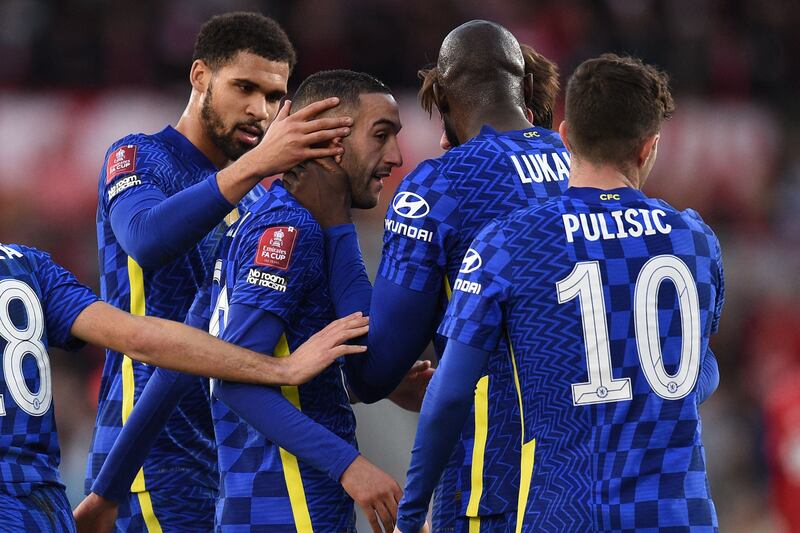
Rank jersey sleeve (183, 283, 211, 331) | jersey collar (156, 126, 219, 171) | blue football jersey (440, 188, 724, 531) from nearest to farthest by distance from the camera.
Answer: blue football jersey (440, 188, 724, 531) → jersey sleeve (183, 283, 211, 331) → jersey collar (156, 126, 219, 171)

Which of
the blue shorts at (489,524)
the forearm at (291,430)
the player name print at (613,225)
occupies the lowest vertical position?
the blue shorts at (489,524)

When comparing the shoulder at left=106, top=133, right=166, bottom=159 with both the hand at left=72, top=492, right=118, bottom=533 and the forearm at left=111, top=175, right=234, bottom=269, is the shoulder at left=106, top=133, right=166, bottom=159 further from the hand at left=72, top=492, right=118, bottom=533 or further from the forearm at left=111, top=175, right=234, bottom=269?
the hand at left=72, top=492, right=118, bottom=533

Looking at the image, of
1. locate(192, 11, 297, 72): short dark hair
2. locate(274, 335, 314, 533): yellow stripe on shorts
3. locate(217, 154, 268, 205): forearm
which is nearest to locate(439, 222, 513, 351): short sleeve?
locate(274, 335, 314, 533): yellow stripe on shorts

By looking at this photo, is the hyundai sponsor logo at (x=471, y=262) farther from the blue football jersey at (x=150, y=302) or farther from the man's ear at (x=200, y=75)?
the man's ear at (x=200, y=75)

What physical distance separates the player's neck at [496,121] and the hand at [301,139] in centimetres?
38

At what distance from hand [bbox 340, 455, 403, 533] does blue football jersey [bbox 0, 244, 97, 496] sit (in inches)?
36.7

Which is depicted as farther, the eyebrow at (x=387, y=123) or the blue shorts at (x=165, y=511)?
the blue shorts at (x=165, y=511)

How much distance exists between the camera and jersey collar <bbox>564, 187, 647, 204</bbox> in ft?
10.8

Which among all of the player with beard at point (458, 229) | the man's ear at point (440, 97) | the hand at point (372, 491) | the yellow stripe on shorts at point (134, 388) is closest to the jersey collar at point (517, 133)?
the player with beard at point (458, 229)

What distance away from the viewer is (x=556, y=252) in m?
3.21

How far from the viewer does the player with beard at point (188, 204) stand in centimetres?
418

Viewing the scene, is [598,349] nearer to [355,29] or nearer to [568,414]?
[568,414]

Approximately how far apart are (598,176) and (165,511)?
7.03 feet

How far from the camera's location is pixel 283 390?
3789mm
